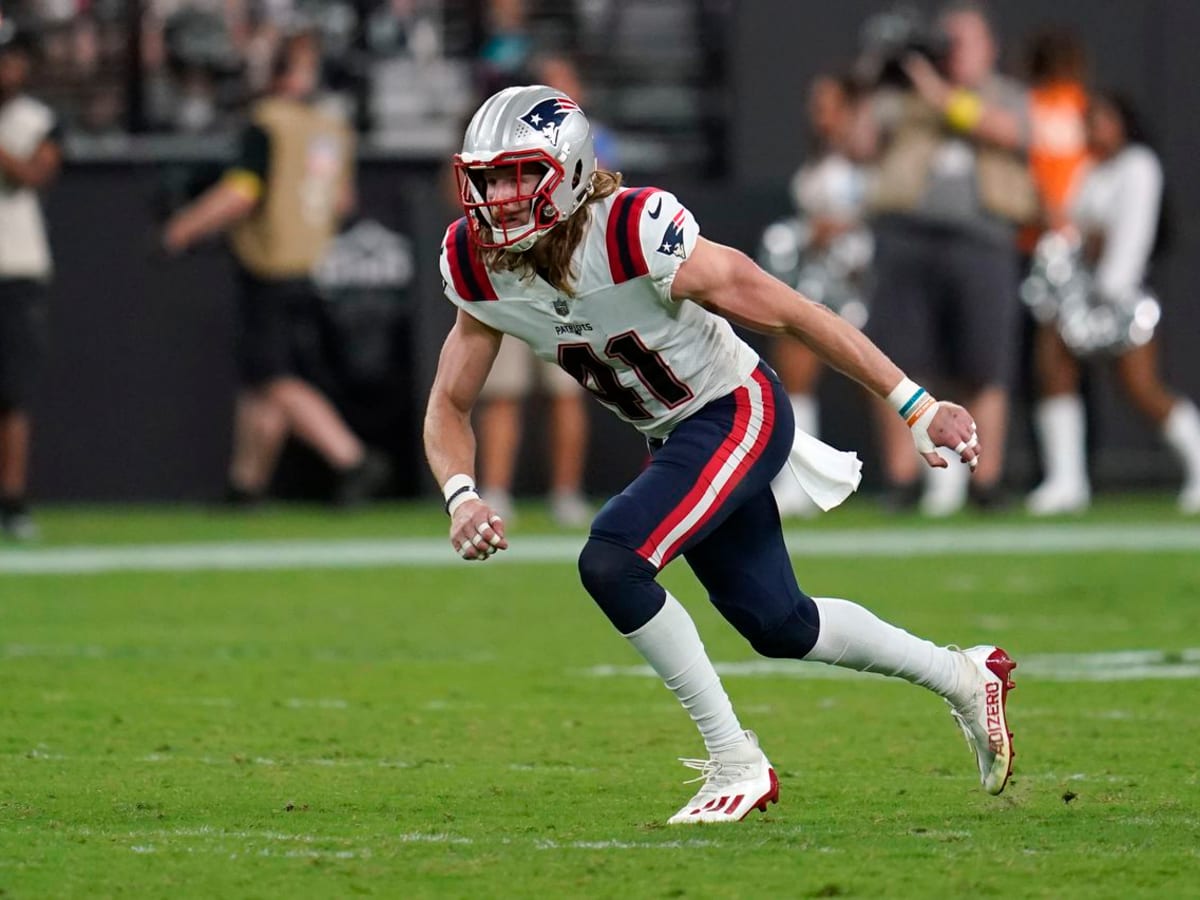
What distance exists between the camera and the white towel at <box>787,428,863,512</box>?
17.7ft

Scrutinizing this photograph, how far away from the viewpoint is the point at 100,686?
23.2 ft

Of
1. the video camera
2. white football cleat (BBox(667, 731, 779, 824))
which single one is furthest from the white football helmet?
the video camera

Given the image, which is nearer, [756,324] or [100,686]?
[756,324]

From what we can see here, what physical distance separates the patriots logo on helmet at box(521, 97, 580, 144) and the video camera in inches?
289

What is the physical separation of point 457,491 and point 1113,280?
798 cm

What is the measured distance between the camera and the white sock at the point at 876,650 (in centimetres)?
529

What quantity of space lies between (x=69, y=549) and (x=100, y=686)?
4.34 m

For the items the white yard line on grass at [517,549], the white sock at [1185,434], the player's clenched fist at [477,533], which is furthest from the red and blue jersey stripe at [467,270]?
the white sock at [1185,434]

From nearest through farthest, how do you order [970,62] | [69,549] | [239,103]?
[69,549] → [970,62] → [239,103]

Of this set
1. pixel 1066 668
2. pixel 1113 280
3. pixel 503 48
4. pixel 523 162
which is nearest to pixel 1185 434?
pixel 1113 280

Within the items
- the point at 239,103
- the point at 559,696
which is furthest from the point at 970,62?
the point at 559,696

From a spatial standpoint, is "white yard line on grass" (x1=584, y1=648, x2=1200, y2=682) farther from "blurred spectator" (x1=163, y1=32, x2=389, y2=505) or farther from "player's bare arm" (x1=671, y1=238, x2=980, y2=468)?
"blurred spectator" (x1=163, y1=32, x2=389, y2=505)

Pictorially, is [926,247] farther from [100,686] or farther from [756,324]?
[756,324]

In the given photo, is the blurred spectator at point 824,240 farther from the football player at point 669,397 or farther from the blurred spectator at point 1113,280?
the football player at point 669,397
